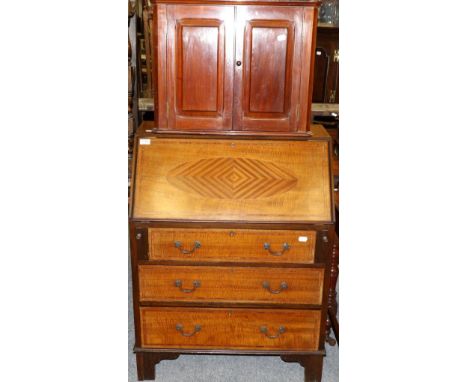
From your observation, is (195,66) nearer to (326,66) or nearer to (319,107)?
(319,107)

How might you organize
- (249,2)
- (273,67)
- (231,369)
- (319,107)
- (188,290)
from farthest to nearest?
(319,107) → (231,369) → (188,290) → (273,67) → (249,2)

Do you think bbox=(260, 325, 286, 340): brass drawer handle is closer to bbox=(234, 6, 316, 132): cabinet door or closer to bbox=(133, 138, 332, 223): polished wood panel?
bbox=(133, 138, 332, 223): polished wood panel

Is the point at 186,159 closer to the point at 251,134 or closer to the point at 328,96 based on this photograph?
the point at 251,134

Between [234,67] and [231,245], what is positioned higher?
[234,67]

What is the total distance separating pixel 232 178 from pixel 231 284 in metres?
0.51

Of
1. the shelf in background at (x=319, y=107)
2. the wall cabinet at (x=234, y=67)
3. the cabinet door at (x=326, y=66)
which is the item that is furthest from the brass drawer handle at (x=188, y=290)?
the cabinet door at (x=326, y=66)

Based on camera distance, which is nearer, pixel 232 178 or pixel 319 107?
pixel 232 178

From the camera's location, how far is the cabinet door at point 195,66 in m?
1.84

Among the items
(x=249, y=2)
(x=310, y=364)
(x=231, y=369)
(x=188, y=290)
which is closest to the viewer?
(x=249, y=2)

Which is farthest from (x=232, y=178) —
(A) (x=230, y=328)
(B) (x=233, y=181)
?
(A) (x=230, y=328)

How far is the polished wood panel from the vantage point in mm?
1900

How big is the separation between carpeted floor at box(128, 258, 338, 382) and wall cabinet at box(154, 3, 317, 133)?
4.31 ft

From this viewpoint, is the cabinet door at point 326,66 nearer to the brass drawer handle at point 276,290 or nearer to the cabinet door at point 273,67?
the cabinet door at point 273,67

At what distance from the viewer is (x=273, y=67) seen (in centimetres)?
191
